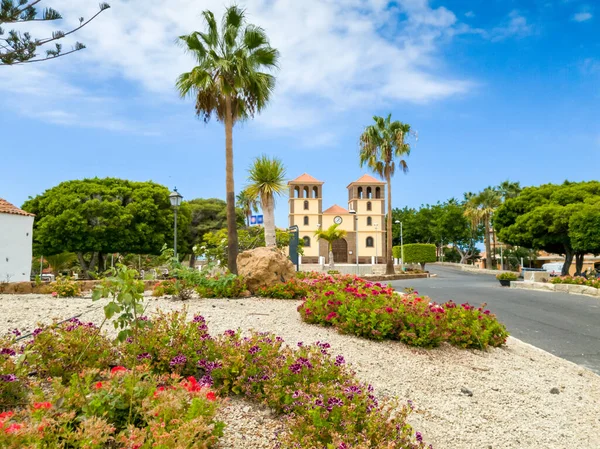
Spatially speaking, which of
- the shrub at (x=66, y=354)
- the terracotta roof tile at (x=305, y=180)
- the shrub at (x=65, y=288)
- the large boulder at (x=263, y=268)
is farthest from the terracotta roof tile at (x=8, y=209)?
the terracotta roof tile at (x=305, y=180)

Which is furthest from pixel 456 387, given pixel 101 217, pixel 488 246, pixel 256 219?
pixel 488 246

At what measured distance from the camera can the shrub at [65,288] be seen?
9.57m

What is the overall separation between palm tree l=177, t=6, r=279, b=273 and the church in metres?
41.9

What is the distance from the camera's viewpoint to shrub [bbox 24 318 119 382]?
374 centimetres

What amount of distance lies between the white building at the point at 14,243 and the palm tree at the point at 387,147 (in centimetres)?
2220

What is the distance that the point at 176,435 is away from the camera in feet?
8.24

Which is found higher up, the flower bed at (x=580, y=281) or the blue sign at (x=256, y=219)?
the blue sign at (x=256, y=219)

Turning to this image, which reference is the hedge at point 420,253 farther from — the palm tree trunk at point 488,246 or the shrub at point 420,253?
the palm tree trunk at point 488,246

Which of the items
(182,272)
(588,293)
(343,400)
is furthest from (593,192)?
(343,400)

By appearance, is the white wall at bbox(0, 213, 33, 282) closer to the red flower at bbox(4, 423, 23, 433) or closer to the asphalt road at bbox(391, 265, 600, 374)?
the asphalt road at bbox(391, 265, 600, 374)

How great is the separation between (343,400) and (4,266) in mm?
23097

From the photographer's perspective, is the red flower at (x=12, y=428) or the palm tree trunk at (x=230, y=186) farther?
the palm tree trunk at (x=230, y=186)

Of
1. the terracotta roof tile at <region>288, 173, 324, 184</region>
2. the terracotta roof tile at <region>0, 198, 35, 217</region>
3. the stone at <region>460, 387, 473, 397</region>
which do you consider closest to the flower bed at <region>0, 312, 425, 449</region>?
the stone at <region>460, 387, 473, 397</region>

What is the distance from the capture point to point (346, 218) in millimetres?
61000
